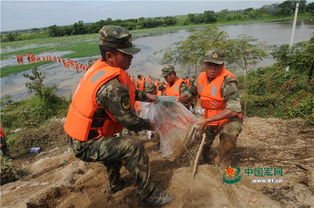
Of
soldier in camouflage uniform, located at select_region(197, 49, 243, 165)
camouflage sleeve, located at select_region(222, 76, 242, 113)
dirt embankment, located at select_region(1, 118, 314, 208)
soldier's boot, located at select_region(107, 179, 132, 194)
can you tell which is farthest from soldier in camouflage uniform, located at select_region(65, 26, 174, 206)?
camouflage sleeve, located at select_region(222, 76, 242, 113)

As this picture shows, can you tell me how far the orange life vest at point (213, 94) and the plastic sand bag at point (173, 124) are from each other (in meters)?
0.41

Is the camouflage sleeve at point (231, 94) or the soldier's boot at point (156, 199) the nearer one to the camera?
the soldier's boot at point (156, 199)

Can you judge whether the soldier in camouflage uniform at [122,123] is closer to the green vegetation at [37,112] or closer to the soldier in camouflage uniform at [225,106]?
the soldier in camouflage uniform at [225,106]

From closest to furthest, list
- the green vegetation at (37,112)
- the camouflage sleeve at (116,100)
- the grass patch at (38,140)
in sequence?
the camouflage sleeve at (116,100) < the grass patch at (38,140) < the green vegetation at (37,112)

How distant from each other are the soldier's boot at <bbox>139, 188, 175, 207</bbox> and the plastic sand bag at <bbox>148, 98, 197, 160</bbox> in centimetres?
65

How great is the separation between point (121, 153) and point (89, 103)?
636 millimetres

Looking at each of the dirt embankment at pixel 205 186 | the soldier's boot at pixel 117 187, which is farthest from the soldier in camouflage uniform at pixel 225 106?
the soldier's boot at pixel 117 187

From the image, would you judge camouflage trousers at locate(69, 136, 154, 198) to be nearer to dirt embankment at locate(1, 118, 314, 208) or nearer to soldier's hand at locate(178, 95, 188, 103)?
dirt embankment at locate(1, 118, 314, 208)

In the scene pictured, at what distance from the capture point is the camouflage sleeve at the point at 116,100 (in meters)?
1.95

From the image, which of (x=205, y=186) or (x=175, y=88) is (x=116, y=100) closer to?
(x=205, y=186)

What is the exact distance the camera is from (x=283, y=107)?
805cm

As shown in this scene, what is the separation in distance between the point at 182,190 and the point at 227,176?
649mm

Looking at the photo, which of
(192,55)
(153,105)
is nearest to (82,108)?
(153,105)

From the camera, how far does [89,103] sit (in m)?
2.06
